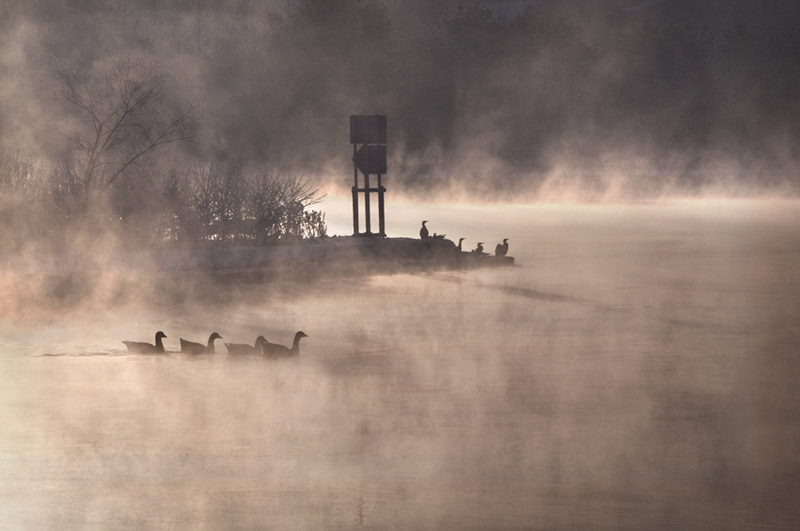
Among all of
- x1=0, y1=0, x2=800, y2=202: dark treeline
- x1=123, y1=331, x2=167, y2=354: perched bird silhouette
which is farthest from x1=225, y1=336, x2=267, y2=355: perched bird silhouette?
x1=0, y1=0, x2=800, y2=202: dark treeline

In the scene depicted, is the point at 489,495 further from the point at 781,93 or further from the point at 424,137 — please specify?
the point at 781,93

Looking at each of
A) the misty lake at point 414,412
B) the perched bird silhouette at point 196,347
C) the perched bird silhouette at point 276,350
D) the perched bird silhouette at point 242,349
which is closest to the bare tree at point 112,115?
the misty lake at point 414,412

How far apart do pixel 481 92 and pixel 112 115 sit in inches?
1713

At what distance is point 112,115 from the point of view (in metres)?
25.8

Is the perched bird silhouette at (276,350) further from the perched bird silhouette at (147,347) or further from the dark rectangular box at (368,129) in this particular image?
the dark rectangular box at (368,129)

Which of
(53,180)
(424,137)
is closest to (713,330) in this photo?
(53,180)

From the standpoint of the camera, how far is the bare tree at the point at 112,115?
2441 cm

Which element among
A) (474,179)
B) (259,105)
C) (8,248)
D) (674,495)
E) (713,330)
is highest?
(259,105)

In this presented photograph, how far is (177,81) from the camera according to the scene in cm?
5828

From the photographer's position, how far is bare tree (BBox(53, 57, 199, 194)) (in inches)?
961

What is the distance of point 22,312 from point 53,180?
8.56m

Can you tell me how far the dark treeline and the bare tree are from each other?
11376mm

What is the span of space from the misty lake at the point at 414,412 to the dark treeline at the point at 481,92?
40703 mm

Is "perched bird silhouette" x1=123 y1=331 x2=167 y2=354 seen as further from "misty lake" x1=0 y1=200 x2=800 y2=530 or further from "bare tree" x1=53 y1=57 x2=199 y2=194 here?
"bare tree" x1=53 y1=57 x2=199 y2=194
